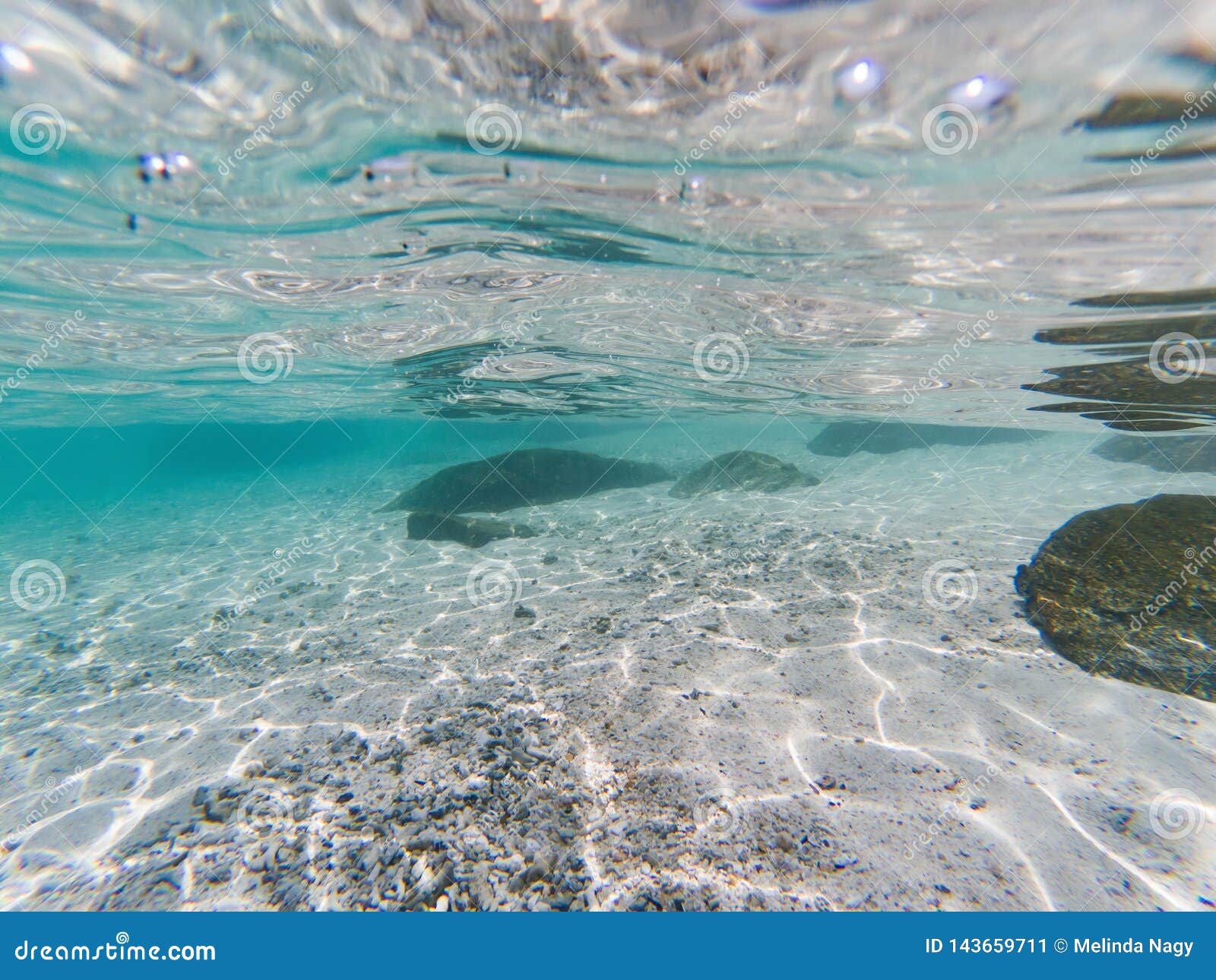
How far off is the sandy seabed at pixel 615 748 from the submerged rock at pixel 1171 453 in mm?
18715

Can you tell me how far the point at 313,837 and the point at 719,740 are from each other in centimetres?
338

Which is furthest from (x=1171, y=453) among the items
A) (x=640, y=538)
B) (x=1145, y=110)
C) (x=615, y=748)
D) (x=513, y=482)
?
(x=615, y=748)

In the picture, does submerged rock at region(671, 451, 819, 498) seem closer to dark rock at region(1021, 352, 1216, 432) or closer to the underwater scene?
the underwater scene

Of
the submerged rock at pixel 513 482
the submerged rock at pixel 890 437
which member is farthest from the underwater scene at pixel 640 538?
the submerged rock at pixel 890 437

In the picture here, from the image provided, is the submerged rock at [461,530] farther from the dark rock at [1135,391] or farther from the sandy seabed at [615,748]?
the dark rock at [1135,391]

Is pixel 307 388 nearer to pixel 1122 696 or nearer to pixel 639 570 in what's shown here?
pixel 639 570

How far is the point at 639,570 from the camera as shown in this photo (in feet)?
31.1

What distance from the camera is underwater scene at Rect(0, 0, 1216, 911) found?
364 centimetres

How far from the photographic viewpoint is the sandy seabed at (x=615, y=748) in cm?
332

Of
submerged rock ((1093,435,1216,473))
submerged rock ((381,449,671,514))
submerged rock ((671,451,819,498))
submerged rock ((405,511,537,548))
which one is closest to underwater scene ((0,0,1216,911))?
submerged rock ((405,511,537,548))

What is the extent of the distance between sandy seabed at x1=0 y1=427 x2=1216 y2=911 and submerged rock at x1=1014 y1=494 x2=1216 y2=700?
0.31 meters

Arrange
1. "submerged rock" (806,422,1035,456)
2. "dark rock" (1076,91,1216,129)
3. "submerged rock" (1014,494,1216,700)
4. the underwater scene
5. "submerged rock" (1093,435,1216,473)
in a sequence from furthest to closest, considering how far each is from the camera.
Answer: "submerged rock" (806,422,1035,456), "submerged rock" (1093,435,1216,473), "submerged rock" (1014,494,1216,700), "dark rock" (1076,91,1216,129), the underwater scene

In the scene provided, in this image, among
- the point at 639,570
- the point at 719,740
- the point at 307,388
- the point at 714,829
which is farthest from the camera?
the point at 307,388

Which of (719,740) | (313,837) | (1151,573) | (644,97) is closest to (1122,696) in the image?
(1151,573)
